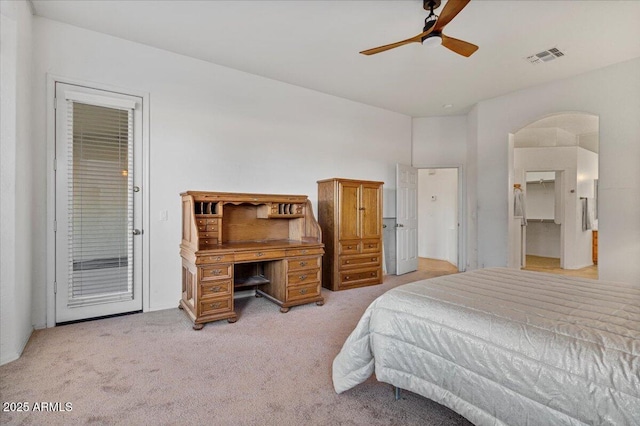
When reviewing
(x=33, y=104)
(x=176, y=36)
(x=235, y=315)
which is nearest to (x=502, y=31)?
(x=176, y=36)

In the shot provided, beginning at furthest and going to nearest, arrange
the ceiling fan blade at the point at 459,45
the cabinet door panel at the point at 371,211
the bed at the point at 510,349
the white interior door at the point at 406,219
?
the white interior door at the point at 406,219 < the cabinet door panel at the point at 371,211 < the ceiling fan blade at the point at 459,45 < the bed at the point at 510,349

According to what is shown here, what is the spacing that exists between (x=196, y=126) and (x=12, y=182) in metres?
1.89

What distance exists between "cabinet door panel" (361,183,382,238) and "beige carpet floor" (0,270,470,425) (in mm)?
1833

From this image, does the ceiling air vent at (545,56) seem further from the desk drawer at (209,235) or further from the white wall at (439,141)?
the desk drawer at (209,235)

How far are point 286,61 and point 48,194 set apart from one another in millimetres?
2920

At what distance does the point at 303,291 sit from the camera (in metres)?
3.78

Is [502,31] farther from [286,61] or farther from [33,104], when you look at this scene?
[33,104]

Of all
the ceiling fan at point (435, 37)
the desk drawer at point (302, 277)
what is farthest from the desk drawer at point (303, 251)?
the ceiling fan at point (435, 37)

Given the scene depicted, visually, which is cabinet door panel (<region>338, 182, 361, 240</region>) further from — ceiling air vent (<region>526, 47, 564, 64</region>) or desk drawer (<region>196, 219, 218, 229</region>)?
ceiling air vent (<region>526, 47, 564, 64</region>)

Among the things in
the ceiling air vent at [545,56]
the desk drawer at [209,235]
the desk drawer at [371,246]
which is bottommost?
the desk drawer at [371,246]

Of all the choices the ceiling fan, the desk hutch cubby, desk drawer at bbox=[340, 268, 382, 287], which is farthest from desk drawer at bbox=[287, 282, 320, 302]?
the ceiling fan

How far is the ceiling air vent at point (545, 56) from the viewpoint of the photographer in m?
3.60

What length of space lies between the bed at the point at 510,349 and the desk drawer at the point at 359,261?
98.6 inches

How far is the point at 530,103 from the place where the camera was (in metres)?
4.68
